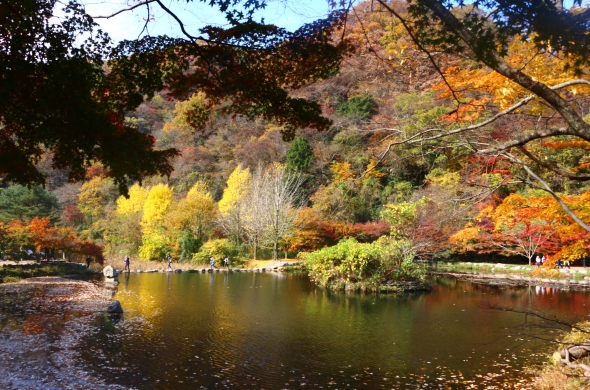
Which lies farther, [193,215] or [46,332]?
[193,215]

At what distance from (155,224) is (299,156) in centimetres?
957

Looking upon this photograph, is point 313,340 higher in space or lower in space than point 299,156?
lower

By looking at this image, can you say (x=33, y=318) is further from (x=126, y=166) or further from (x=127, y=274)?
(x=127, y=274)

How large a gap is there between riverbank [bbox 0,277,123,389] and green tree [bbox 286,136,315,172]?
16.9 metres

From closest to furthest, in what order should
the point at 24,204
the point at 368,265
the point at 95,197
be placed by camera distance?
the point at 368,265 < the point at 24,204 < the point at 95,197

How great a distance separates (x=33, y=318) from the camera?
9516 mm

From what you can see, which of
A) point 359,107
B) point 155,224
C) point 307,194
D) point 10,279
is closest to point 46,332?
point 10,279

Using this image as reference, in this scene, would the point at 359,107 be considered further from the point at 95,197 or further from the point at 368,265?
the point at 95,197

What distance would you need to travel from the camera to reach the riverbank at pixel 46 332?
20.2 ft

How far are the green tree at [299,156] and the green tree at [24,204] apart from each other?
13653 mm

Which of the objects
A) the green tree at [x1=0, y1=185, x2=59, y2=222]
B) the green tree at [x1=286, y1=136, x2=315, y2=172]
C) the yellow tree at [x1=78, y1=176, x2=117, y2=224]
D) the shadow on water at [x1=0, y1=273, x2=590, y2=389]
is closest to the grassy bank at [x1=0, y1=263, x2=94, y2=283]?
the shadow on water at [x1=0, y1=273, x2=590, y2=389]

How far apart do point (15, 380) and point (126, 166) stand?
3290mm

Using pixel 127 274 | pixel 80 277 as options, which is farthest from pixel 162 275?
pixel 80 277

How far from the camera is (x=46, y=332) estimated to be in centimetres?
851
